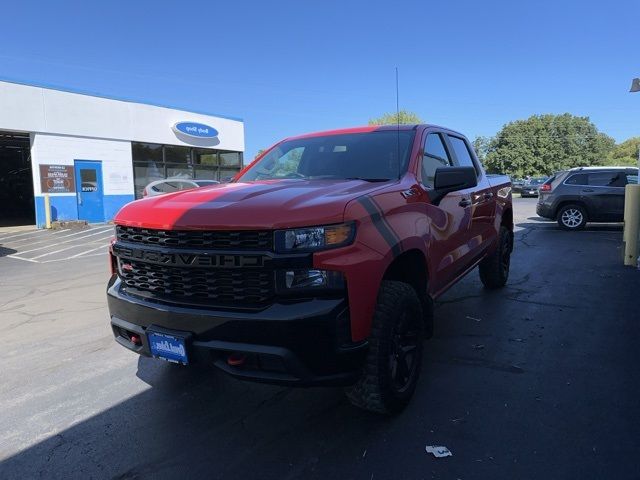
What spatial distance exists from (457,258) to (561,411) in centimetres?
149

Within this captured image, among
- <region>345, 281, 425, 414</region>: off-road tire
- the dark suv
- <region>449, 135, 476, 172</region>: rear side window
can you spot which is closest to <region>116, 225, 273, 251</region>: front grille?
<region>345, 281, 425, 414</region>: off-road tire

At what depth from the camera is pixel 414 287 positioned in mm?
3414

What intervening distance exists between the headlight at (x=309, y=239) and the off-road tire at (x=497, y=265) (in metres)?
3.92

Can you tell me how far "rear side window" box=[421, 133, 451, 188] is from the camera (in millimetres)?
3742

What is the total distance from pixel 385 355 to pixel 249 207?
1122 mm

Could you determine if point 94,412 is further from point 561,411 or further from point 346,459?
point 561,411

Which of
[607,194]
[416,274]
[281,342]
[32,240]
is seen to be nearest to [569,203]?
[607,194]

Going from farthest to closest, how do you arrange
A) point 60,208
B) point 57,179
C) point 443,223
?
point 60,208 < point 57,179 < point 443,223

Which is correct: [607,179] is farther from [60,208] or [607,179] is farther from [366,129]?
[60,208]

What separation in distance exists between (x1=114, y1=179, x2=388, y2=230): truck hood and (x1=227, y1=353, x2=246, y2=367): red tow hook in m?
0.66

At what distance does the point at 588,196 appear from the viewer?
42.7 ft

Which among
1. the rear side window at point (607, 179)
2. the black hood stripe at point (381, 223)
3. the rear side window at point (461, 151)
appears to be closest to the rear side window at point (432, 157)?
the rear side window at point (461, 151)

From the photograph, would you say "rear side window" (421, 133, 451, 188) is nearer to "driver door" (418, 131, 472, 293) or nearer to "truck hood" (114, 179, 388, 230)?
"driver door" (418, 131, 472, 293)

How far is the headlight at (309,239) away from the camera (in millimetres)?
2488
